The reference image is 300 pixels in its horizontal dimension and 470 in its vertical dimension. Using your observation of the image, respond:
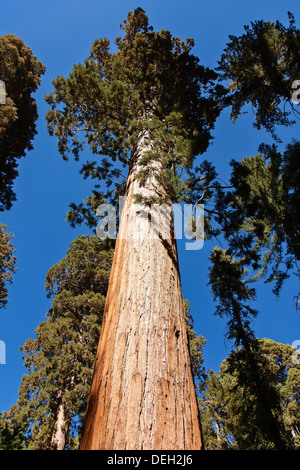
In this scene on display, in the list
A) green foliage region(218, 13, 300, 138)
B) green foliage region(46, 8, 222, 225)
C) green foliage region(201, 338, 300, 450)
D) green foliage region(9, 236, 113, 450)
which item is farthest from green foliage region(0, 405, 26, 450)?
green foliage region(218, 13, 300, 138)

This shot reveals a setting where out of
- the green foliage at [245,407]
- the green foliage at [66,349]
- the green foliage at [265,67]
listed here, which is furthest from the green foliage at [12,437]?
the green foliage at [265,67]

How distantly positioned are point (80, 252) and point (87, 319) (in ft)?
10.6

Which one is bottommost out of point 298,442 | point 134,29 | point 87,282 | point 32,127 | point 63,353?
point 298,442

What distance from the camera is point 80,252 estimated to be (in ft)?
37.1

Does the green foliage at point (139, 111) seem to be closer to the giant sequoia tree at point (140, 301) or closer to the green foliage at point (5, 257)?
the giant sequoia tree at point (140, 301)

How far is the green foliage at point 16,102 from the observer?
41.9 ft

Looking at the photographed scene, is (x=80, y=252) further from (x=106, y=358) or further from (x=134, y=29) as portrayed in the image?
(x=106, y=358)

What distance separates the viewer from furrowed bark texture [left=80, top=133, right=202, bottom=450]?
1284 mm

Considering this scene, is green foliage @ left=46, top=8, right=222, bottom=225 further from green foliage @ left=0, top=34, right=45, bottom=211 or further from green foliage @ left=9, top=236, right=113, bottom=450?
green foliage @ left=0, top=34, right=45, bottom=211

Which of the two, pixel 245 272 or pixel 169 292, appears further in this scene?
pixel 245 272

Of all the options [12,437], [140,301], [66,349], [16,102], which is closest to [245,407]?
[66,349]

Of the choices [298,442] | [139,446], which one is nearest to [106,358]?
[139,446]

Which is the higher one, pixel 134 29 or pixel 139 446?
pixel 134 29

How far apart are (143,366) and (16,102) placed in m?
17.3
